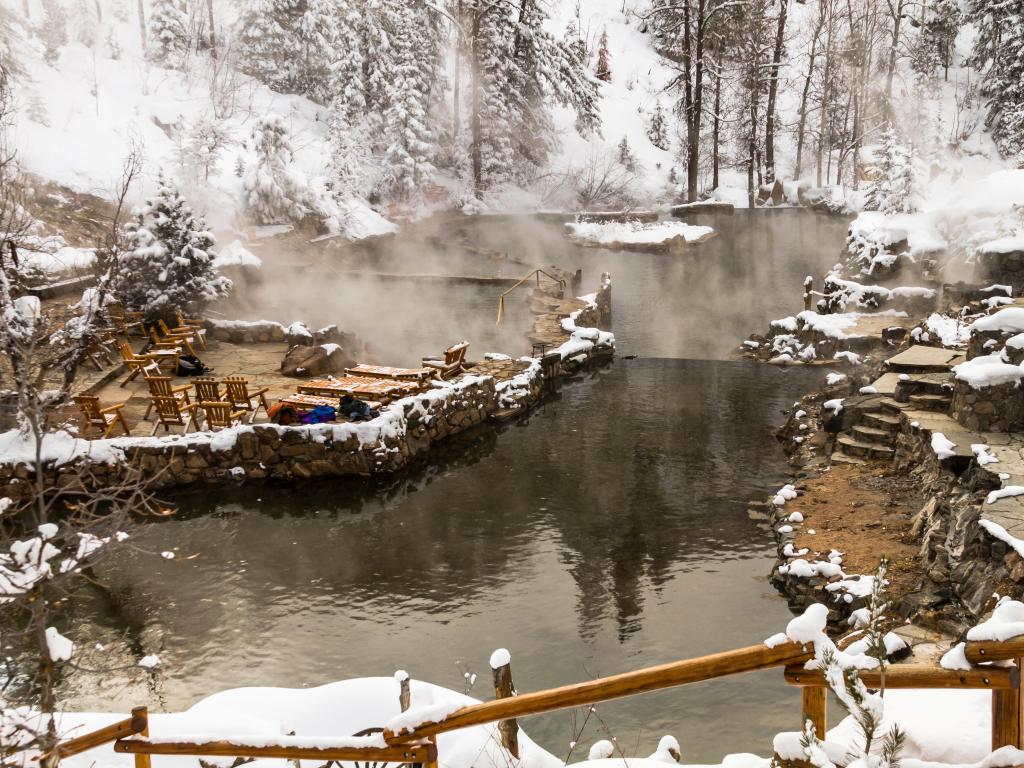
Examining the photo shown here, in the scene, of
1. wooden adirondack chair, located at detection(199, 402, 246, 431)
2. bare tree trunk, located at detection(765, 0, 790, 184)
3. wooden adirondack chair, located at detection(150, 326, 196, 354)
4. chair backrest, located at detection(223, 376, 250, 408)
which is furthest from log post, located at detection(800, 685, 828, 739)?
bare tree trunk, located at detection(765, 0, 790, 184)

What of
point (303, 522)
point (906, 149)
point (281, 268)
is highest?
point (906, 149)

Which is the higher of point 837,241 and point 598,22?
point 598,22

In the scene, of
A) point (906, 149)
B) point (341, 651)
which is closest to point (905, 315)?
point (906, 149)

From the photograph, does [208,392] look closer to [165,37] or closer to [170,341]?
[170,341]

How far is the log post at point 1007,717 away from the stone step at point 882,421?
436 inches

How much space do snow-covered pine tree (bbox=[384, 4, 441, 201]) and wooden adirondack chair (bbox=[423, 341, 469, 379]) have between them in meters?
22.6

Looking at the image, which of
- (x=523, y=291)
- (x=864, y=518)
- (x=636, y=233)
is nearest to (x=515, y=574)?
(x=864, y=518)

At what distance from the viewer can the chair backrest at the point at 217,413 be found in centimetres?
1394

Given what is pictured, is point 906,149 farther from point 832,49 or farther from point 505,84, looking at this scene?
point 505,84

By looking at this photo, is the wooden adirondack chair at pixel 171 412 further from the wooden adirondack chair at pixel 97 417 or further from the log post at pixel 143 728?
the log post at pixel 143 728

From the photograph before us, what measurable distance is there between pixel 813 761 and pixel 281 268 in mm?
25412

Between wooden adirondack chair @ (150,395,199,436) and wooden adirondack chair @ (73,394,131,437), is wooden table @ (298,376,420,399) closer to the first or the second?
wooden adirondack chair @ (150,395,199,436)

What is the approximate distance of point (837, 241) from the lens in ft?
111

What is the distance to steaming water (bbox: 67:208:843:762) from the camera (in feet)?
28.2
